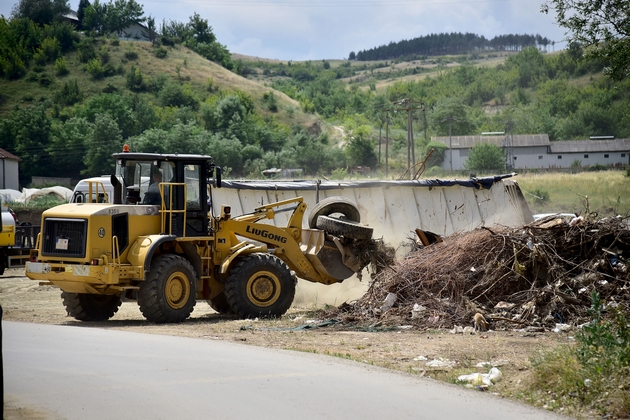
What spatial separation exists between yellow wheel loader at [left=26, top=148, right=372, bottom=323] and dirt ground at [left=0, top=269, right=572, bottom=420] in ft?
1.65

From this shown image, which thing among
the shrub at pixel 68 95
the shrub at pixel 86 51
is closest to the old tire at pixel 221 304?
the shrub at pixel 68 95

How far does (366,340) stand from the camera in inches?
465

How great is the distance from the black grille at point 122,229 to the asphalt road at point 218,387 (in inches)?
140

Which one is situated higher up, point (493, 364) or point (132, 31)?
point (132, 31)

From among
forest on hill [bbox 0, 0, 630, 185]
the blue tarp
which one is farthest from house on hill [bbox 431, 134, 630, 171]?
the blue tarp

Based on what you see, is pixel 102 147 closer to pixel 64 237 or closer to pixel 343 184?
pixel 343 184

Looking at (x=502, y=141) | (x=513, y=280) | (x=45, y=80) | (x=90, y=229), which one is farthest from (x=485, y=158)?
(x=90, y=229)

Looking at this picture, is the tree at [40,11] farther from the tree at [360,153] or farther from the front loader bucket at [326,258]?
the front loader bucket at [326,258]

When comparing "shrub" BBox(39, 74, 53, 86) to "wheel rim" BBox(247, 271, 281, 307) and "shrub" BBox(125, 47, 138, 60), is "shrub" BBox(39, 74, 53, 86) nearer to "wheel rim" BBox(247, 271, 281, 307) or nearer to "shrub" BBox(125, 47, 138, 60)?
"shrub" BBox(125, 47, 138, 60)

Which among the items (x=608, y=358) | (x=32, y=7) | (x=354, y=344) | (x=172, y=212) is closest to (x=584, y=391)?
(x=608, y=358)

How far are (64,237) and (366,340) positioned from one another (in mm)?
5728

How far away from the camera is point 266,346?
36.2 ft

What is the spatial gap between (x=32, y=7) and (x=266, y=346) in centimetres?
13459

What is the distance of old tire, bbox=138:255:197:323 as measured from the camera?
13.6m
